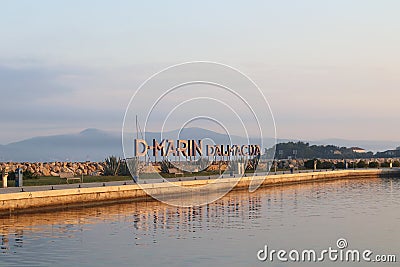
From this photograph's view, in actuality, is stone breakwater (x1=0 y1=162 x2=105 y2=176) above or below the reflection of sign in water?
below

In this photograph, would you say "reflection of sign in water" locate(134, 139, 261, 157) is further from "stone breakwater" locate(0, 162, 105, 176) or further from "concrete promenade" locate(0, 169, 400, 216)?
"stone breakwater" locate(0, 162, 105, 176)

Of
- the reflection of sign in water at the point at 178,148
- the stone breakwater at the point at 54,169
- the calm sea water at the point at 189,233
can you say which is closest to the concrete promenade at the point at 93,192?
the calm sea water at the point at 189,233

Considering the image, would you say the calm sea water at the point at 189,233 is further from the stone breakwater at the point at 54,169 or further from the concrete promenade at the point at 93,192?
the stone breakwater at the point at 54,169

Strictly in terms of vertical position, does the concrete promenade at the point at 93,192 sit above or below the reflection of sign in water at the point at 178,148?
below

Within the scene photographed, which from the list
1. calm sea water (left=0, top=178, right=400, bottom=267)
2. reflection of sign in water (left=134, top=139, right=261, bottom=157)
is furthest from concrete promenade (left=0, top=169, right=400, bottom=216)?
reflection of sign in water (left=134, top=139, right=261, bottom=157)

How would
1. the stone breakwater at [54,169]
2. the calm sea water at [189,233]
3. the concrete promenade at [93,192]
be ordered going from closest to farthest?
the calm sea water at [189,233], the concrete promenade at [93,192], the stone breakwater at [54,169]

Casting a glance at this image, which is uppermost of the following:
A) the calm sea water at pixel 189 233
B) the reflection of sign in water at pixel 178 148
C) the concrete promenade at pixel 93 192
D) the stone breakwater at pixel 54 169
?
the reflection of sign in water at pixel 178 148

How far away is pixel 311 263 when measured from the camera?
1986 centimetres

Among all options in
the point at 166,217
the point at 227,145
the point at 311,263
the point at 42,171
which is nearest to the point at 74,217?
the point at 166,217

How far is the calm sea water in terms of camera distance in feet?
66.3

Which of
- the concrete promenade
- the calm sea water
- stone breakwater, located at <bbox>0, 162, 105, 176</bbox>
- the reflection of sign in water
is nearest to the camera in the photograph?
the calm sea water

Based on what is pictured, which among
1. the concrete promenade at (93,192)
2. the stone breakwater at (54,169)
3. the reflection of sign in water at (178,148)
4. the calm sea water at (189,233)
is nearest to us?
the calm sea water at (189,233)

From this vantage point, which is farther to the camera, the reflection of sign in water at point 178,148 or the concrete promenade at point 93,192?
the reflection of sign in water at point 178,148

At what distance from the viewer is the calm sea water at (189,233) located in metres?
20.2
